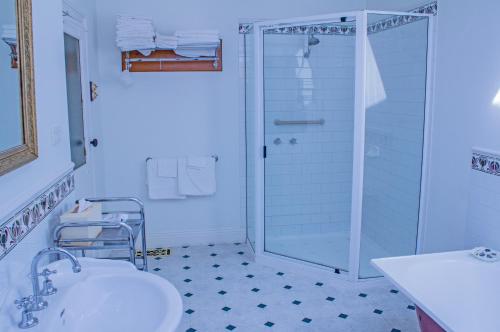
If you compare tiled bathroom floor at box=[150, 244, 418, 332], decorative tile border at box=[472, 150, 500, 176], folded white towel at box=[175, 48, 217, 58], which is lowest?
tiled bathroom floor at box=[150, 244, 418, 332]

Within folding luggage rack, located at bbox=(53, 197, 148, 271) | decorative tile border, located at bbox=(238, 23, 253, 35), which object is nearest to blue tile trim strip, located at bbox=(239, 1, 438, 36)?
decorative tile border, located at bbox=(238, 23, 253, 35)

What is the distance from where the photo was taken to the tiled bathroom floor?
2.78m

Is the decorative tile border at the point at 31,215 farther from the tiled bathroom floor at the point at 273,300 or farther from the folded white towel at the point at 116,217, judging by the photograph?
the tiled bathroom floor at the point at 273,300

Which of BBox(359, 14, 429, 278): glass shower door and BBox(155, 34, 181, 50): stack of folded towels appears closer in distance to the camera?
BBox(359, 14, 429, 278): glass shower door

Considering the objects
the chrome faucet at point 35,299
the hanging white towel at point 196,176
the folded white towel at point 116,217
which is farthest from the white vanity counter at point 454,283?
the hanging white towel at point 196,176

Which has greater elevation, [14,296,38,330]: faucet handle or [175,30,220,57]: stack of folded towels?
[175,30,220,57]: stack of folded towels

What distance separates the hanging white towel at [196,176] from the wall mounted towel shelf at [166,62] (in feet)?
2.58

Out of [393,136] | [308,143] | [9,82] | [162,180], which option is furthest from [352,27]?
[9,82]

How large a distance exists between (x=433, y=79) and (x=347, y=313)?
175 centimetres

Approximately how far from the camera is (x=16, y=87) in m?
1.74

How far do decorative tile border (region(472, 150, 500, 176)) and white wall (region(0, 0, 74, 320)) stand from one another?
8.01 feet

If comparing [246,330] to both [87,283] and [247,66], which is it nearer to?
[87,283]

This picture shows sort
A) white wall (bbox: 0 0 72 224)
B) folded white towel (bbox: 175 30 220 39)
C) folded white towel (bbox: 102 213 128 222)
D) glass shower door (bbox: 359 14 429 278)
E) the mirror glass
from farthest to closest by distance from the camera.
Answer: folded white towel (bbox: 175 30 220 39) < glass shower door (bbox: 359 14 429 278) < folded white towel (bbox: 102 213 128 222) < white wall (bbox: 0 0 72 224) < the mirror glass

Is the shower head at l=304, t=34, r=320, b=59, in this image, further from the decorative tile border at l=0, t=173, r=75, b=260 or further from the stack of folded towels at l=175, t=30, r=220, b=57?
the decorative tile border at l=0, t=173, r=75, b=260
